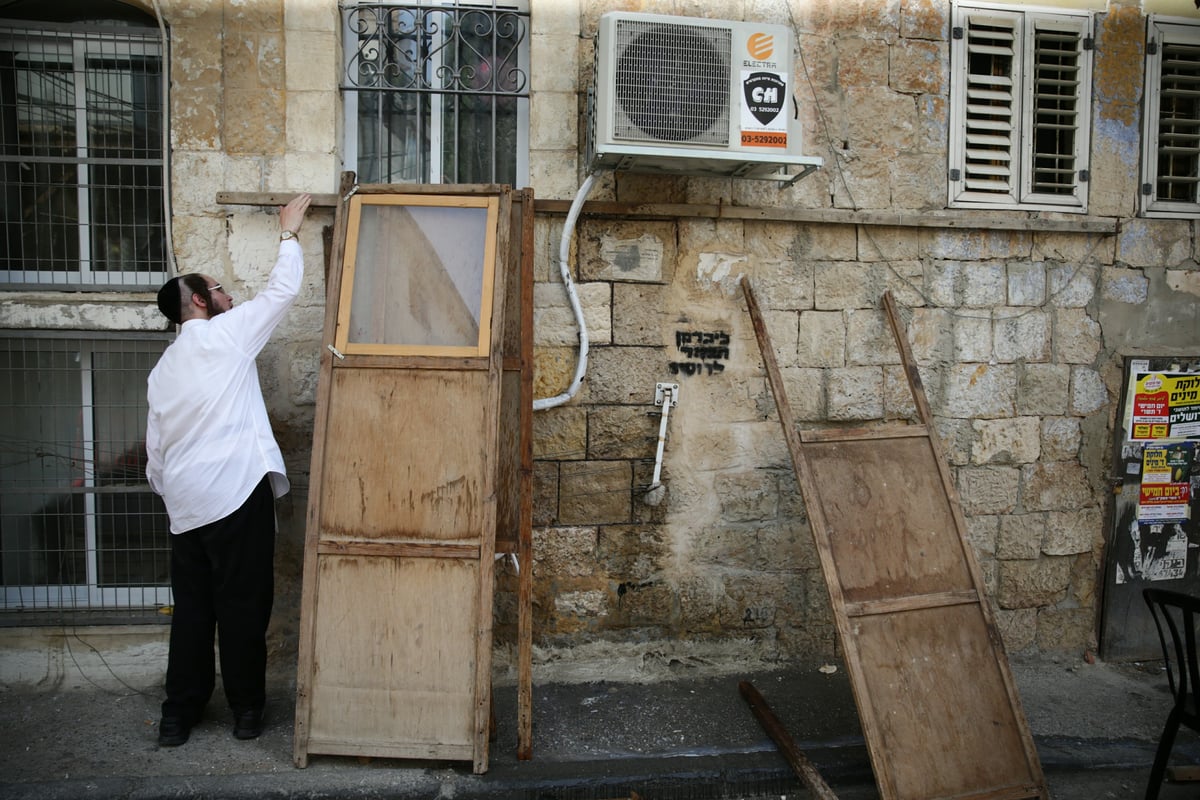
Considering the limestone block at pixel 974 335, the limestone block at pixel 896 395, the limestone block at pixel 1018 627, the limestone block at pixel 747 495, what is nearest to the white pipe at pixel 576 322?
the limestone block at pixel 747 495

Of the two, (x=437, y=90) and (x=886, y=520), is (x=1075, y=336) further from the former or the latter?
(x=437, y=90)

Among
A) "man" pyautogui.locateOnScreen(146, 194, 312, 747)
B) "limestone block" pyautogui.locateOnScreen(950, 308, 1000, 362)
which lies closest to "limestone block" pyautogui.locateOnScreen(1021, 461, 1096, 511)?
"limestone block" pyautogui.locateOnScreen(950, 308, 1000, 362)

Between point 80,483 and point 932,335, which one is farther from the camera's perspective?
point 932,335

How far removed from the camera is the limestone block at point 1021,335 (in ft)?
14.1

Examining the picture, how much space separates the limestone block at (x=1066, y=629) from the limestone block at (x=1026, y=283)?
168 cm

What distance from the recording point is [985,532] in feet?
14.2

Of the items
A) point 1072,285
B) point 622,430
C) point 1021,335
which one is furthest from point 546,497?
point 1072,285

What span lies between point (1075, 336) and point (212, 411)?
14.0ft

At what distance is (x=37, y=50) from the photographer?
392 centimetres

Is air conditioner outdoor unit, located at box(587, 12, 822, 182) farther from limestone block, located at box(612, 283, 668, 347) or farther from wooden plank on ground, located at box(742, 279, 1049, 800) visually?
wooden plank on ground, located at box(742, 279, 1049, 800)

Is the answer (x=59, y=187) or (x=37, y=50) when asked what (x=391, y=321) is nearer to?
(x=59, y=187)

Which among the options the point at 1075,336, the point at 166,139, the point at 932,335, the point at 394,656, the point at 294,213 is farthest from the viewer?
the point at 1075,336

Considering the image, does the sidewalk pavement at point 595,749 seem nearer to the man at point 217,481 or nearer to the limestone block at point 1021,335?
the man at point 217,481

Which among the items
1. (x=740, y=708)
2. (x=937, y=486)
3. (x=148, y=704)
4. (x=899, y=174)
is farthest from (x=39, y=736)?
(x=899, y=174)
